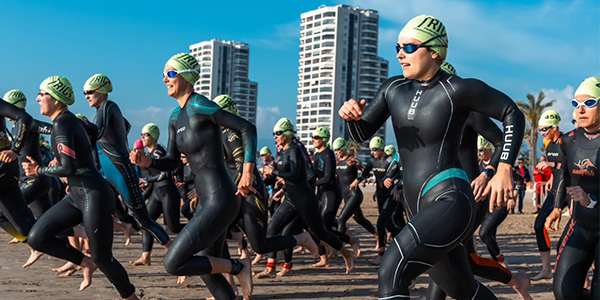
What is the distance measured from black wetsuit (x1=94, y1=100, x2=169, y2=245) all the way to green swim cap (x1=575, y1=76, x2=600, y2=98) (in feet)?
17.6

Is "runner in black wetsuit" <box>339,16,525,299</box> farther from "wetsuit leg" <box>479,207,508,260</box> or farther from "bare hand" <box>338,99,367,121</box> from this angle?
"wetsuit leg" <box>479,207,508,260</box>

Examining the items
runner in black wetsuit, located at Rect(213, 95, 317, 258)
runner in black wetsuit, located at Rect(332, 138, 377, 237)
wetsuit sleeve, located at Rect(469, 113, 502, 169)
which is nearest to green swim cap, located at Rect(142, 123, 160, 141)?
runner in black wetsuit, located at Rect(213, 95, 317, 258)

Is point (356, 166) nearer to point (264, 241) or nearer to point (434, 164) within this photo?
point (264, 241)

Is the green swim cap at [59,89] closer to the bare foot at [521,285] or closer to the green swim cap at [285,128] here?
the green swim cap at [285,128]

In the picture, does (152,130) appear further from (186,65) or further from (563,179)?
(563,179)

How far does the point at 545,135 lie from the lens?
9727 mm

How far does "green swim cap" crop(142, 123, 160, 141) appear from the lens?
432 inches

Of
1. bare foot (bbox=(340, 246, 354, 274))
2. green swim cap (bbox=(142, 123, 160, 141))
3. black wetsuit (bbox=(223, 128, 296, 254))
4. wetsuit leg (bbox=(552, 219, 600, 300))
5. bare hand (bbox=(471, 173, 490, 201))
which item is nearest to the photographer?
bare hand (bbox=(471, 173, 490, 201))

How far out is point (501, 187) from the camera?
149 inches

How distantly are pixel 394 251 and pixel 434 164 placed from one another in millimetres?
694

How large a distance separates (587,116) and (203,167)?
334 centimetres

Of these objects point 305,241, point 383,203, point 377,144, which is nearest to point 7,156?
point 305,241

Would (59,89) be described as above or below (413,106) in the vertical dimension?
above

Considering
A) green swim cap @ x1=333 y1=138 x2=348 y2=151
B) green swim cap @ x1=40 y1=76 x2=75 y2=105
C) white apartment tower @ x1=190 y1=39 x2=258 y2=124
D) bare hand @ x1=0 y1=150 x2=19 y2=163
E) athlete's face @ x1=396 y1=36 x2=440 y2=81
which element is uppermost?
white apartment tower @ x1=190 y1=39 x2=258 y2=124
